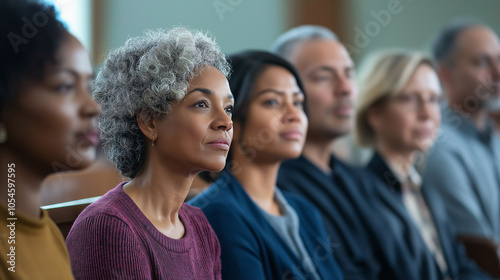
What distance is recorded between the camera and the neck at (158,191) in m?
0.81

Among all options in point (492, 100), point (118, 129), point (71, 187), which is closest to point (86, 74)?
point (118, 129)

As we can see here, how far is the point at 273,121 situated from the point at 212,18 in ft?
7.19

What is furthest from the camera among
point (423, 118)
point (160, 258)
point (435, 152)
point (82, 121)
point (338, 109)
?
point (435, 152)

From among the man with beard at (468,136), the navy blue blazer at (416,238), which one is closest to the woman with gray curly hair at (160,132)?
the navy blue blazer at (416,238)

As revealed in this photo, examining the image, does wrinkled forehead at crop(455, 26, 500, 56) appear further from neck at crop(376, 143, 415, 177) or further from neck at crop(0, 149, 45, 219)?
neck at crop(0, 149, 45, 219)

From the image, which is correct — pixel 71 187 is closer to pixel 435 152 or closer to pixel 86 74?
pixel 86 74

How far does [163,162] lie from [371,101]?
43.5 inches

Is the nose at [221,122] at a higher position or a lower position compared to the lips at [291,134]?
higher

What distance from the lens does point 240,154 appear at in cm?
117

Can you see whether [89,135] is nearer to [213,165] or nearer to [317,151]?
[213,165]

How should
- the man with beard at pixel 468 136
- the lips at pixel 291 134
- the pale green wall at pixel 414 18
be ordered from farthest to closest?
1. the pale green wall at pixel 414 18
2. the man with beard at pixel 468 136
3. the lips at pixel 291 134

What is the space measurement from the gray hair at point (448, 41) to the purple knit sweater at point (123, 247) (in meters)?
1.66

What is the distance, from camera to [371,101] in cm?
180

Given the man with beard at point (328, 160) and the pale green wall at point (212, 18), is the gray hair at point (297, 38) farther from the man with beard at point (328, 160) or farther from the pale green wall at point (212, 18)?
the pale green wall at point (212, 18)
